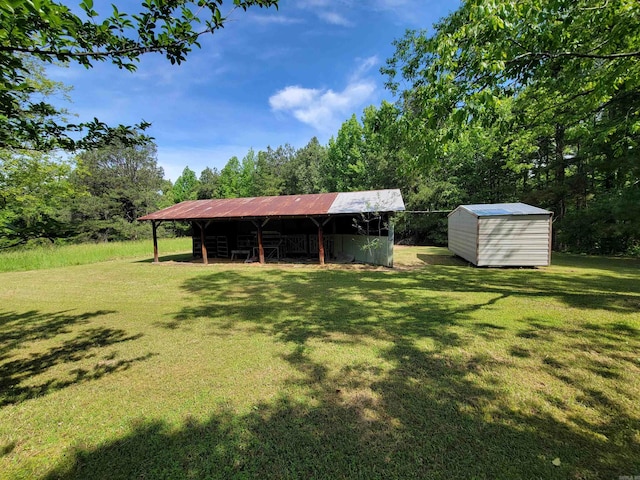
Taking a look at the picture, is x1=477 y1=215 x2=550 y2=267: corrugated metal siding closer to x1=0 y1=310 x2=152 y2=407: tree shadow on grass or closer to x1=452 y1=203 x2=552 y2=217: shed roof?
x1=452 y1=203 x2=552 y2=217: shed roof

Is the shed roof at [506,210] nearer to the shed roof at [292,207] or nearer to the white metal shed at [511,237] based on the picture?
the white metal shed at [511,237]

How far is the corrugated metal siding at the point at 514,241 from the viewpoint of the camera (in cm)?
1051

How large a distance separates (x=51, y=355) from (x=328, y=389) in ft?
13.5

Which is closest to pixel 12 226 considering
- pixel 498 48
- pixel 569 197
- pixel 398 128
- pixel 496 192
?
pixel 398 128

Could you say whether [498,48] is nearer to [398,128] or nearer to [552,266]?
[398,128]

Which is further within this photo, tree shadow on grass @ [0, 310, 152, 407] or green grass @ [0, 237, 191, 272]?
green grass @ [0, 237, 191, 272]

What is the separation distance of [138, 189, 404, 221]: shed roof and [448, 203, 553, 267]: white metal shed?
3226mm

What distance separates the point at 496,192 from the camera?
2195cm

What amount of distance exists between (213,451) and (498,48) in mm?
5281

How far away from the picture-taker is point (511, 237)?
1071cm

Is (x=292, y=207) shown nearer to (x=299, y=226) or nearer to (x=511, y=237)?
(x=299, y=226)

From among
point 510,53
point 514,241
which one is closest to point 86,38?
point 510,53

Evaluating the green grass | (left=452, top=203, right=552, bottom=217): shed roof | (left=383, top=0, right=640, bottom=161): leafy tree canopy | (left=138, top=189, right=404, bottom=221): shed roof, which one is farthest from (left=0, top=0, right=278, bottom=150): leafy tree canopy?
the green grass

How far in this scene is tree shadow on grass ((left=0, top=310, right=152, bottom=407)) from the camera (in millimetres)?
3398
